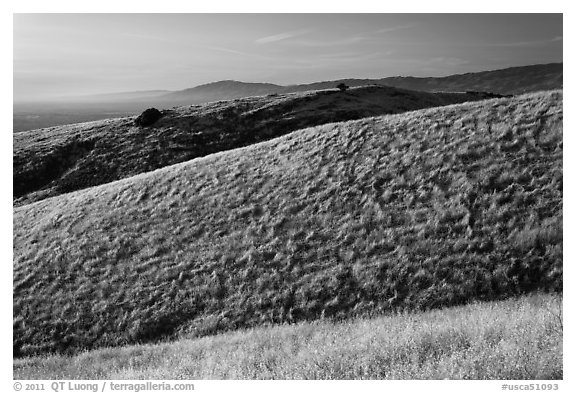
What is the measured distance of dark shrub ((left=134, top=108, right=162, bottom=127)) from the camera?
51803 millimetres

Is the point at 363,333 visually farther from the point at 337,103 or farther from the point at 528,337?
the point at 337,103

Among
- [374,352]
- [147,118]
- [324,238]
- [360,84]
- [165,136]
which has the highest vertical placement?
[360,84]

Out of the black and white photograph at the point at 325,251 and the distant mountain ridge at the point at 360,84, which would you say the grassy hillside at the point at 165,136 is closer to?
the distant mountain ridge at the point at 360,84

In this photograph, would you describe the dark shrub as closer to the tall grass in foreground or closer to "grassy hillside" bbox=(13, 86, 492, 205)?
"grassy hillside" bbox=(13, 86, 492, 205)

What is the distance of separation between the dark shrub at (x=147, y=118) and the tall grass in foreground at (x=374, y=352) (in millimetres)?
45306

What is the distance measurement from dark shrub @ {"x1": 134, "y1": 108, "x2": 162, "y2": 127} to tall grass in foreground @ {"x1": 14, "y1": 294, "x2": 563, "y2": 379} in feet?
149

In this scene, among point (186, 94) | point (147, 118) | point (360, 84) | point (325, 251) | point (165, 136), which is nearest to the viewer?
point (325, 251)

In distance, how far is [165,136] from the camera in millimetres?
47375

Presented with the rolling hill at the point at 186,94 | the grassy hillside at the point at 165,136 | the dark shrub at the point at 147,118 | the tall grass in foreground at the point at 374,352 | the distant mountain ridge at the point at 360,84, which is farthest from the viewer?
the dark shrub at the point at 147,118

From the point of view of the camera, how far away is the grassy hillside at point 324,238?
11.0m

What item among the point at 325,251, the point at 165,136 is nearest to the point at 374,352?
the point at 325,251

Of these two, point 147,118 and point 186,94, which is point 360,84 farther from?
point 147,118

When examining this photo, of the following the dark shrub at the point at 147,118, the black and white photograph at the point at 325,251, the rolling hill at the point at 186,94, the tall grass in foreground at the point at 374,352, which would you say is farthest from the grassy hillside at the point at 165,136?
the tall grass in foreground at the point at 374,352

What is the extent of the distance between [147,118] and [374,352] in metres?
51.5
